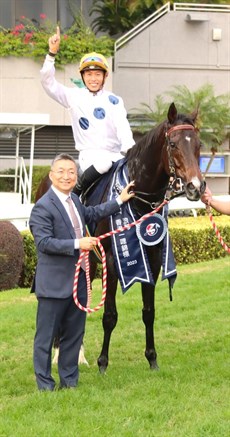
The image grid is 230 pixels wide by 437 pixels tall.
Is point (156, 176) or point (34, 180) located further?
point (34, 180)

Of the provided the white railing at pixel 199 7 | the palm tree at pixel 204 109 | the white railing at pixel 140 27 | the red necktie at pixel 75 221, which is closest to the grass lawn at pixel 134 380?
the red necktie at pixel 75 221

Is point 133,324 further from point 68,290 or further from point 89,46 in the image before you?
point 89,46

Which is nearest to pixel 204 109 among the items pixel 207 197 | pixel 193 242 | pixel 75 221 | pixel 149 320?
pixel 193 242

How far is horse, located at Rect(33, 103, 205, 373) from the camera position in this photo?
20.4 feet

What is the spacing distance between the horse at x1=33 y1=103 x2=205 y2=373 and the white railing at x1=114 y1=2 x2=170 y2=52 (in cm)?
1673

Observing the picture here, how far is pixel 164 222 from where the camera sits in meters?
6.89

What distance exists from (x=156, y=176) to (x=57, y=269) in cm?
120

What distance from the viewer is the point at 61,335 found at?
633 centimetres

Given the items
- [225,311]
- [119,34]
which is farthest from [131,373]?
[119,34]

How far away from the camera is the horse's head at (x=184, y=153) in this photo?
6.05m

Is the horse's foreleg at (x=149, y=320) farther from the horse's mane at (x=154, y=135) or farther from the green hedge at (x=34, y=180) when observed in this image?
the green hedge at (x=34, y=180)

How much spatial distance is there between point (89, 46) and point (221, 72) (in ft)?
13.0

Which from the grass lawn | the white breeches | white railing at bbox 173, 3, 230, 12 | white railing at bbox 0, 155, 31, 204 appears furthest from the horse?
white railing at bbox 173, 3, 230, 12

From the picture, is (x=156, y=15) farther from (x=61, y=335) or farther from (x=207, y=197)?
(x=61, y=335)
